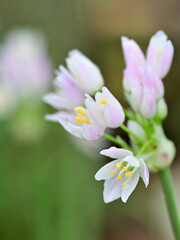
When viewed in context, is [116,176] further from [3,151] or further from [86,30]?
[86,30]

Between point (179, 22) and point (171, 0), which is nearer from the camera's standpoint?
point (179, 22)

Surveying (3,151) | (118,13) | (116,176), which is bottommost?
(116,176)

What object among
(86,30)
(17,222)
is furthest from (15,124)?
(86,30)

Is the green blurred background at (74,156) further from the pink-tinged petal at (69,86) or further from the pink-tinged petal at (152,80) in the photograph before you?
the pink-tinged petal at (152,80)

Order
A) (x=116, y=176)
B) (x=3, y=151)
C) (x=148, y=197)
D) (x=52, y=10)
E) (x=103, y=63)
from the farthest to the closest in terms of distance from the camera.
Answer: (x=52, y=10), (x=103, y=63), (x=148, y=197), (x=3, y=151), (x=116, y=176)

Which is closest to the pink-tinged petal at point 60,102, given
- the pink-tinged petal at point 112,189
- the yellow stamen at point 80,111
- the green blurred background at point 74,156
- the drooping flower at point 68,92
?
the drooping flower at point 68,92

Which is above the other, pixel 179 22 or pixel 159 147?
pixel 179 22

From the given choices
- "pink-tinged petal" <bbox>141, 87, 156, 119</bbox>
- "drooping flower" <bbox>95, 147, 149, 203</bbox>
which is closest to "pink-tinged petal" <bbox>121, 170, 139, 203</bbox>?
"drooping flower" <bbox>95, 147, 149, 203</bbox>

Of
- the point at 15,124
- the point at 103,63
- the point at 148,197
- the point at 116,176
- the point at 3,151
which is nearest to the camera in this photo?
the point at 116,176
